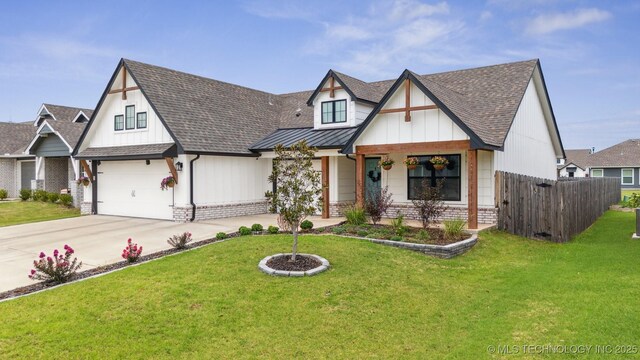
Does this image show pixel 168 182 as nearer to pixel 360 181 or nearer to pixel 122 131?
pixel 122 131

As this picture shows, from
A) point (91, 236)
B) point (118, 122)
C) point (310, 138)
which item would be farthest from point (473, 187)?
point (118, 122)

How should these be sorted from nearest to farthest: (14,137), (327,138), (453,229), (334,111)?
(453,229) < (327,138) < (334,111) < (14,137)

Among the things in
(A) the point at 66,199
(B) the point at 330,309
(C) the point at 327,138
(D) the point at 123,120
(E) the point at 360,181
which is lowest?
(B) the point at 330,309

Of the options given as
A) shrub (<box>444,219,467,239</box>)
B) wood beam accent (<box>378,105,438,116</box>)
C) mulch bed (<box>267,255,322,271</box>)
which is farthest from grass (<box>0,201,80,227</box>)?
shrub (<box>444,219,467,239</box>)

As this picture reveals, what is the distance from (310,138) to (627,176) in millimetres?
43419

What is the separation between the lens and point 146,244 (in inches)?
483

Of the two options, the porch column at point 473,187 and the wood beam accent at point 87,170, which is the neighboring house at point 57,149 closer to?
the wood beam accent at point 87,170

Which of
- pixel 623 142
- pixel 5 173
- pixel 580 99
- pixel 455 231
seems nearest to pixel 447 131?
pixel 455 231

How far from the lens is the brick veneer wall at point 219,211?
16781 millimetres

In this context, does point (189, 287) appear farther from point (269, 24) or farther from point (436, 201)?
point (269, 24)

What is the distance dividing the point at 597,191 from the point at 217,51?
2096cm

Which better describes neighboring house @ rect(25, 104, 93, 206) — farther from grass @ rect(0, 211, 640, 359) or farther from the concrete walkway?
grass @ rect(0, 211, 640, 359)

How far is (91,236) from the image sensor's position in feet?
45.6

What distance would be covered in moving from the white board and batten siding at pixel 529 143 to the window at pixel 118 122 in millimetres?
15559
